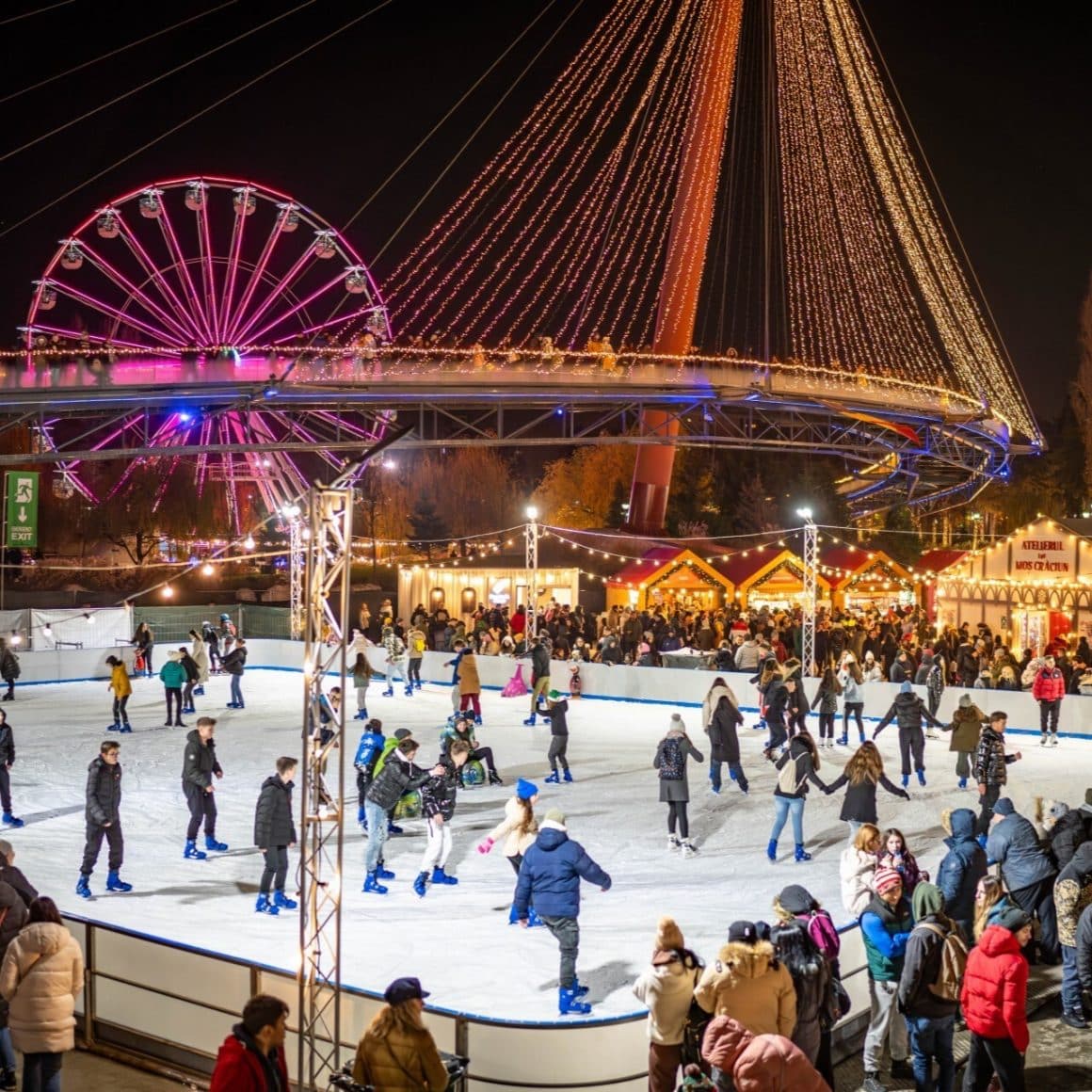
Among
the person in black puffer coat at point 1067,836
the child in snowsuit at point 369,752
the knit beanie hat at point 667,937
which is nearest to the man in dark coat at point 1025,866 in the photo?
the person in black puffer coat at point 1067,836

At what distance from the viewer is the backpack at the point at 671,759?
36.3 feet

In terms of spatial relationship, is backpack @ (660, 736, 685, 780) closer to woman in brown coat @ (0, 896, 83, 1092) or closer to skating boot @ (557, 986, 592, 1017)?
skating boot @ (557, 986, 592, 1017)

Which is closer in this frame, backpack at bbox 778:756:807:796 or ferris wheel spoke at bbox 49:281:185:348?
backpack at bbox 778:756:807:796

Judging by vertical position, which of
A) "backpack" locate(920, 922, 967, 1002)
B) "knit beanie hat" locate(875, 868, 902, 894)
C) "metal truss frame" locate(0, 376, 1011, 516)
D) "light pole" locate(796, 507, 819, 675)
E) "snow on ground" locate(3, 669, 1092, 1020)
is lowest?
"snow on ground" locate(3, 669, 1092, 1020)

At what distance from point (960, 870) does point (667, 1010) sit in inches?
106

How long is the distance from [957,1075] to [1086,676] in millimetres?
13966

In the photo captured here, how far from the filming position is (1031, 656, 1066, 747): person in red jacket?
17.0m

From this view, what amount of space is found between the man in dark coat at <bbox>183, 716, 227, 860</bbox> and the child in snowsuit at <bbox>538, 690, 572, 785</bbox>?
383 cm

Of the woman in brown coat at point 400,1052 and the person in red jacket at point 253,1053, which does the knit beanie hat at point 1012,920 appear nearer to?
the woman in brown coat at point 400,1052

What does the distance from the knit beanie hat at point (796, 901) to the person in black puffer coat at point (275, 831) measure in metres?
4.35

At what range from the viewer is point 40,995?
228 inches

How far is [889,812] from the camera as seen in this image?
43.3 ft

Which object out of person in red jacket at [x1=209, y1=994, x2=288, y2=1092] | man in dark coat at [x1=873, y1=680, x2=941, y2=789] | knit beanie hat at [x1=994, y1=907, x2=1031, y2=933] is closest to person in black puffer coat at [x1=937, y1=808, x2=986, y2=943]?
knit beanie hat at [x1=994, y1=907, x2=1031, y2=933]

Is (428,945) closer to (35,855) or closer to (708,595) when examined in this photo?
(35,855)
